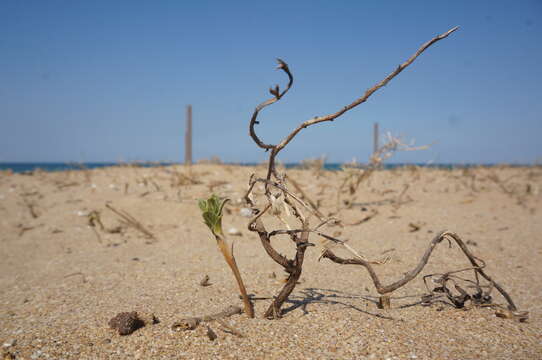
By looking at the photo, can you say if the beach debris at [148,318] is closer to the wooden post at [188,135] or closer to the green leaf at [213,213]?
the green leaf at [213,213]

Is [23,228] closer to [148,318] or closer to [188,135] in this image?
[148,318]

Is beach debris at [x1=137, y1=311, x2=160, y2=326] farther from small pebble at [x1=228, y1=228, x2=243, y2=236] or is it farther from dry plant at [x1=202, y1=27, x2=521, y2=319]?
small pebble at [x1=228, y1=228, x2=243, y2=236]

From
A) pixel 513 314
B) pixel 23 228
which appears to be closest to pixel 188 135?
pixel 23 228

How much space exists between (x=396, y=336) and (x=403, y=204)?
3.22 metres

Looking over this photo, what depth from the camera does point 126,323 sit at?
1231mm

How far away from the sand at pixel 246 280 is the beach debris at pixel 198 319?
21 millimetres

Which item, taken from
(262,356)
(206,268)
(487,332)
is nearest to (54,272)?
(206,268)

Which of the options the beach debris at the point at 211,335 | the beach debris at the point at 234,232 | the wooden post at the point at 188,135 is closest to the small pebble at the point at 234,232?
the beach debris at the point at 234,232

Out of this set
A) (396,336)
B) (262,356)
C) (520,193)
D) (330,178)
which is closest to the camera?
(262,356)

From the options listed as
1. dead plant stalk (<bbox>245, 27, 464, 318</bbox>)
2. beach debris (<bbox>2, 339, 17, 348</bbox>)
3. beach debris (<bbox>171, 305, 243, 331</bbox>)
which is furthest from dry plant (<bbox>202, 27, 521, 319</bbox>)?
beach debris (<bbox>2, 339, 17, 348</bbox>)

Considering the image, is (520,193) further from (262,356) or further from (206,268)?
(262,356)

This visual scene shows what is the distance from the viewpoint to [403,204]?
4.18 meters

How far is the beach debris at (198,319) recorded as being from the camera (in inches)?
48.2

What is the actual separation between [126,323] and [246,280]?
2.38ft
